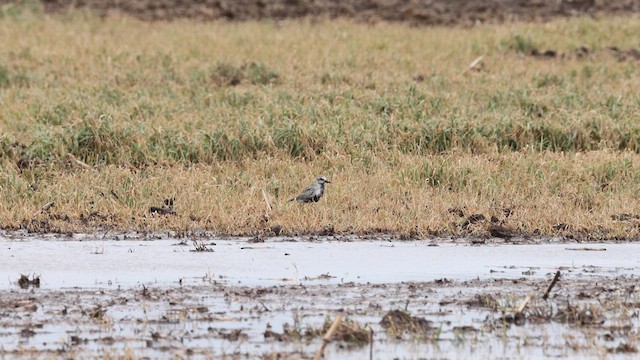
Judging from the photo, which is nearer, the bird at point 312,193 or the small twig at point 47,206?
the small twig at point 47,206

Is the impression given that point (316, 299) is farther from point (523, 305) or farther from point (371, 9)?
point (371, 9)

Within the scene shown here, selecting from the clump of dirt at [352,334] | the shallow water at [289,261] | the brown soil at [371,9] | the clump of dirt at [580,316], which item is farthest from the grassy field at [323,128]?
the clump of dirt at [352,334]

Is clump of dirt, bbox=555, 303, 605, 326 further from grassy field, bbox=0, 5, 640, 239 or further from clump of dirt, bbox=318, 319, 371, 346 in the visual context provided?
grassy field, bbox=0, 5, 640, 239

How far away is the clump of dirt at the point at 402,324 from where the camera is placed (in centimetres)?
691

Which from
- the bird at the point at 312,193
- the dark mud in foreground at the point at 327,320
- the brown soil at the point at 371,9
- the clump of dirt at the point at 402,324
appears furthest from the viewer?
the brown soil at the point at 371,9

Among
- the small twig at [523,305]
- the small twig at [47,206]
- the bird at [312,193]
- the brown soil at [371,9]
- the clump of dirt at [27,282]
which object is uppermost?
the brown soil at [371,9]

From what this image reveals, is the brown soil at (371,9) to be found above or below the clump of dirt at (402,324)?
above

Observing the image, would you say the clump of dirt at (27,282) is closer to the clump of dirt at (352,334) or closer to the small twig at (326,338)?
the clump of dirt at (352,334)

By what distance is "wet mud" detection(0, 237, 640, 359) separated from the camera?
6684 millimetres

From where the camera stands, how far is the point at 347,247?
9.91 metres

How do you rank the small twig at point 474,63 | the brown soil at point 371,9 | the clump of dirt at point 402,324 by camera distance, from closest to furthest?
1. the clump of dirt at point 402,324
2. the small twig at point 474,63
3. the brown soil at point 371,9

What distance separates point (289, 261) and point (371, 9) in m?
15.0

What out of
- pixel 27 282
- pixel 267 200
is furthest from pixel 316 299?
pixel 267 200

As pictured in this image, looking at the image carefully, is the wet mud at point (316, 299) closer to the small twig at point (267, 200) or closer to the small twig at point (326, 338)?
the small twig at point (326, 338)
